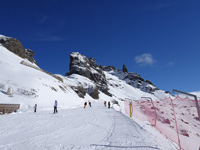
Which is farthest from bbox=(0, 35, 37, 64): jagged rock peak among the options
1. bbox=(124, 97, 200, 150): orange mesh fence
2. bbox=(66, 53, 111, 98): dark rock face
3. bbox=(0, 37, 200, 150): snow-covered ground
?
bbox=(124, 97, 200, 150): orange mesh fence

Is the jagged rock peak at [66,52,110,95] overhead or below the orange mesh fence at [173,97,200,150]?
overhead

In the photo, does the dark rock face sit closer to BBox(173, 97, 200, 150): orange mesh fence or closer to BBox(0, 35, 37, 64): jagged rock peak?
BBox(0, 35, 37, 64): jagged rock peak

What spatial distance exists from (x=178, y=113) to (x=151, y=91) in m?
200

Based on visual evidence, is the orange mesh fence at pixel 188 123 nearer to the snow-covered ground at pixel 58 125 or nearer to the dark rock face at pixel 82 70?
the snow-covered ground at pixel 58 125

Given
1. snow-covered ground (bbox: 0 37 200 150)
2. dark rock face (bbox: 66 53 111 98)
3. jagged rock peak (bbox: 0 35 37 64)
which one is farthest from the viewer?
dark rock face (bbox: 66 53 111 98)

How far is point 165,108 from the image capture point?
9312mm

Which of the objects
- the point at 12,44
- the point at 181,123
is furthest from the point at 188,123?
the point at 12,44

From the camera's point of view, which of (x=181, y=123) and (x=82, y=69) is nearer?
(x=181, y=123)

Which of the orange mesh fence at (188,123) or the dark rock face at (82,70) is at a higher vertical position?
the dark rock face at (82,70)

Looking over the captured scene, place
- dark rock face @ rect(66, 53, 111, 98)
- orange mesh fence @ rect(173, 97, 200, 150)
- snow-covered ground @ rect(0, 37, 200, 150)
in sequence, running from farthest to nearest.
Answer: dark rock face @ rect(66, 53, 111, 98) → orange mesh fence @ rect(173, 97, 200, 150) → snow-covered ground @ rect(0, 37, 200, 150)

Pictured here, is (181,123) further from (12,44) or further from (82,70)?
(82,70)

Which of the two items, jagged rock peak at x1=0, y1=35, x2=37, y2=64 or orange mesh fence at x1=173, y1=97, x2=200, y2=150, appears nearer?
orange mesh fence at x1=173, y1=97, x2=200, y2=150

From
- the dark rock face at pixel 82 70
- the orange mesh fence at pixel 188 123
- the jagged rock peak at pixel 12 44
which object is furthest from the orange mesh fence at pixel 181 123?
the dark rock face at pixel 82 70

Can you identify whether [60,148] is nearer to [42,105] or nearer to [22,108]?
[22,108]
